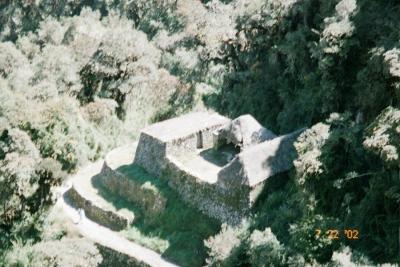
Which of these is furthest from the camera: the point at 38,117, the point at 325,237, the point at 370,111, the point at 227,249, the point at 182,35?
the point at 182,35

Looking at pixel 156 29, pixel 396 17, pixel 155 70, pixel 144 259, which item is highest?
pixel 396 17

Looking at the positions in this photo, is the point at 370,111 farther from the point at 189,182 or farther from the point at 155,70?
the point at 155,70

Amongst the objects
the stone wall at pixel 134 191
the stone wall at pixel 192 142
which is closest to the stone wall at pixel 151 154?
the stone wall at pixel 192 142

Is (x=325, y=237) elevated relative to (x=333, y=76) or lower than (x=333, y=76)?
lower

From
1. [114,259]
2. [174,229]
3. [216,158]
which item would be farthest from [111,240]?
[216,158]

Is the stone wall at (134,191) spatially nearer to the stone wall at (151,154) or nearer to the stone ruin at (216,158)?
the stone ruin at (216,158)

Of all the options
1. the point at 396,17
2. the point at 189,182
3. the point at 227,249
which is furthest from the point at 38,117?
the point at 396,17
